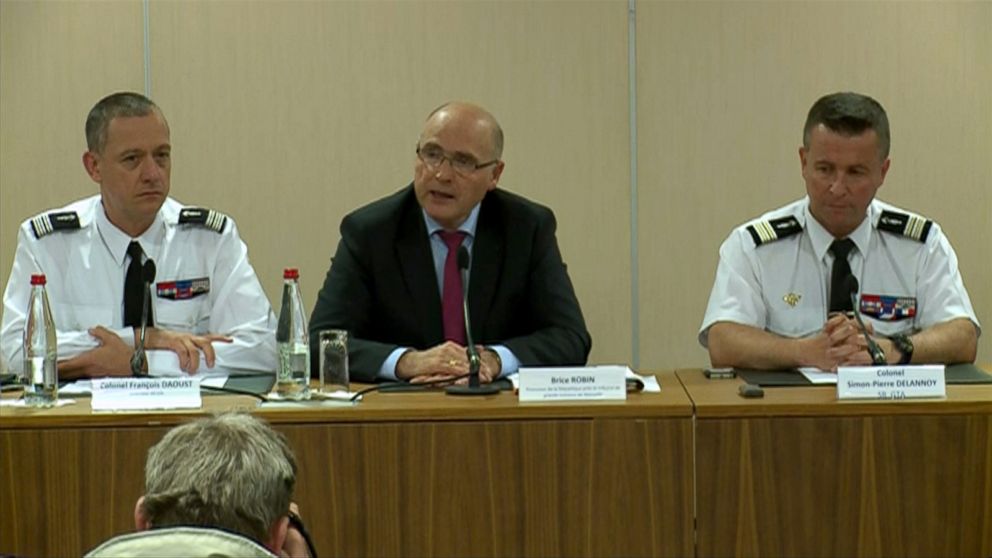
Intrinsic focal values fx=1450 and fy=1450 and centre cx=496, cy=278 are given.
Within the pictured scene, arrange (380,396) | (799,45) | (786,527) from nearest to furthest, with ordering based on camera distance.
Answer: (786,527) < (380,396) < (799,45)

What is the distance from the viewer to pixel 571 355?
3.72m

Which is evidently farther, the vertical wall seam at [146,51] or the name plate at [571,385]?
the vertical wall seam at [146,51]

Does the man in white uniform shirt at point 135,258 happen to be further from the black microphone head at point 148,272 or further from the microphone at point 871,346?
the microphone at point 871,346

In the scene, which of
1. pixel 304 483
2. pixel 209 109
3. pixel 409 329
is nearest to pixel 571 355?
pixel 409 329

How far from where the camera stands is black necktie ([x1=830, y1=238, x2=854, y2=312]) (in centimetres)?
375

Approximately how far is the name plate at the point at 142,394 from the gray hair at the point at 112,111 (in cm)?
103

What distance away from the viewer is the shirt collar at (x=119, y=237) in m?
3.89

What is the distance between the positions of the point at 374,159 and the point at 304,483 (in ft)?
7.84

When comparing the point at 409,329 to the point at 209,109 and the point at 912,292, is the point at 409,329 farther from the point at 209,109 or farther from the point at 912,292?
the point at 209,109

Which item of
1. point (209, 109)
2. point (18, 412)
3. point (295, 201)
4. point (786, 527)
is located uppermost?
point (209, 109)

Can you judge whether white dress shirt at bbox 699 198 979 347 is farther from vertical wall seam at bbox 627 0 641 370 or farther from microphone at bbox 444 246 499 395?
vertical wall seam at bbox 627 0 641 370

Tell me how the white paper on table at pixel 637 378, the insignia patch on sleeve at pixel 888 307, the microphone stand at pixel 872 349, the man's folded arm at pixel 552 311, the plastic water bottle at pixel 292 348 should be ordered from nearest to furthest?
the white paper on table at pixel 637 378
the plastic water bottle at pixel 292 348
the microphone stand at pixel 872 349
the man's folded arm at pixel 552 311
the insignia patch on sleeve at pixel 888 307

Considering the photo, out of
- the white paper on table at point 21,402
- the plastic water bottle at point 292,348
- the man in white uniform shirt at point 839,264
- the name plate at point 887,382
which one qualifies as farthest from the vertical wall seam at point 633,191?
the white paper on table at point 21,402

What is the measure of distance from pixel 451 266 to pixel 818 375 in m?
0.99
